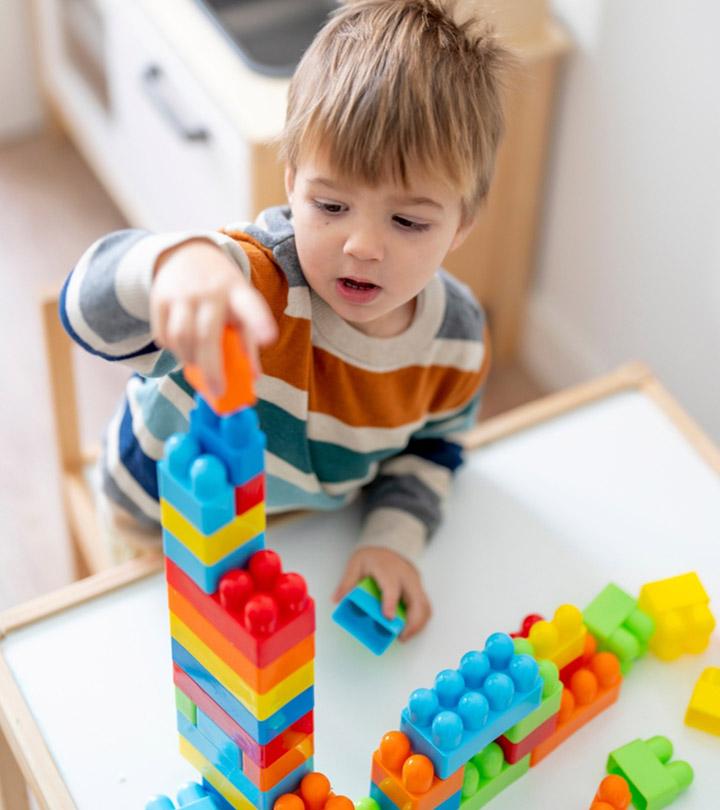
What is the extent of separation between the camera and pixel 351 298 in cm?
81

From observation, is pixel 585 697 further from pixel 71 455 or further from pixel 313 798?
pixel 71 455

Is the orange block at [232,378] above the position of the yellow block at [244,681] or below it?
above

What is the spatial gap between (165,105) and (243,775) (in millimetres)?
980

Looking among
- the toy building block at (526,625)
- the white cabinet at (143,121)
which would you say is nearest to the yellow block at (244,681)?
the toy building block at (526,625)

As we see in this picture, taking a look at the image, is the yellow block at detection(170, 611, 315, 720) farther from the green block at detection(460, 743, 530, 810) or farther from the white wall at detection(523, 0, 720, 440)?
the white wall at detection(523, 0, 720, 440)

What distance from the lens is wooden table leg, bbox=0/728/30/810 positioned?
2.99ft

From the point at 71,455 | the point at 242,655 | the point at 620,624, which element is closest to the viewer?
the point at 242,655

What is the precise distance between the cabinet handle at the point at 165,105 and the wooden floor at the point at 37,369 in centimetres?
29

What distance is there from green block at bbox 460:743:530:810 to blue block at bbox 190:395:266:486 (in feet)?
0.94

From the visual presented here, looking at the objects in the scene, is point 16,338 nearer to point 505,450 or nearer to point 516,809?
point 505,450

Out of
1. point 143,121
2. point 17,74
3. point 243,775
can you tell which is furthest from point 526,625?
point 17,74

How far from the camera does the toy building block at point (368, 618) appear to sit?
2.89 feet

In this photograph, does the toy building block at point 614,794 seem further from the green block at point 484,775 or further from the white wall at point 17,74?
the white wall at point 17,74

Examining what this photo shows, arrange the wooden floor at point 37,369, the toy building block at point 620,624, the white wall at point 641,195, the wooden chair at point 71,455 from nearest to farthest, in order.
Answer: the toy building block at point 620,624 < the wooden chair at point 71,455 < the white wall at point 641,195 < the wooden floor at point 37,369
